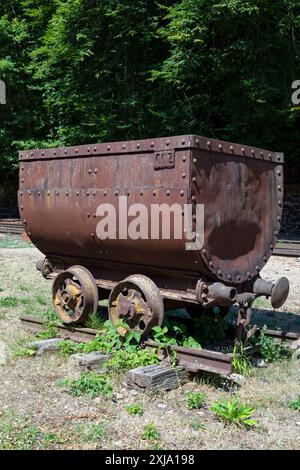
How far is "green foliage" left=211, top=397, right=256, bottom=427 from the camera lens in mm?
3891

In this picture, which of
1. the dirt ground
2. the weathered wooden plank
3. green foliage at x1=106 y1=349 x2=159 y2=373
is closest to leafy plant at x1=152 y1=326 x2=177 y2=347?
green foliage at x1=106 y1=349 x2=159 y2=373

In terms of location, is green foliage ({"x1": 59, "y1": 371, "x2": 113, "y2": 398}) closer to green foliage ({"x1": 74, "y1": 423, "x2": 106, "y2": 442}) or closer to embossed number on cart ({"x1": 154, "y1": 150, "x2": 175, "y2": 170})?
green foliage ({"x1": 74, "y1": 423, "x2": 106, "y2": 442})

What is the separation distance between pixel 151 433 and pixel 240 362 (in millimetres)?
1684

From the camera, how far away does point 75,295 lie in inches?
240

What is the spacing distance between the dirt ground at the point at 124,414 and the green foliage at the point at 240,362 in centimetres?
10

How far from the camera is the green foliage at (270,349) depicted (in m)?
5.51

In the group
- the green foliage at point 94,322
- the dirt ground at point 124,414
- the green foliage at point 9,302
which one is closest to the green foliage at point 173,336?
the dirt ground at point 124,414

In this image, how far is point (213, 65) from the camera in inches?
725

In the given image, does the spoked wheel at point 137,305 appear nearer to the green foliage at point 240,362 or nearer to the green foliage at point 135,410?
the green foliage at point 240,362

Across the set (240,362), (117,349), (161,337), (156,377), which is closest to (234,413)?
(156,377)

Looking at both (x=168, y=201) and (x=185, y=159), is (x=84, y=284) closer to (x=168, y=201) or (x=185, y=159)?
(x=168, y=201)

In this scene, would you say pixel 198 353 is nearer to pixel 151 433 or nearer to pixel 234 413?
pixel 234 413
